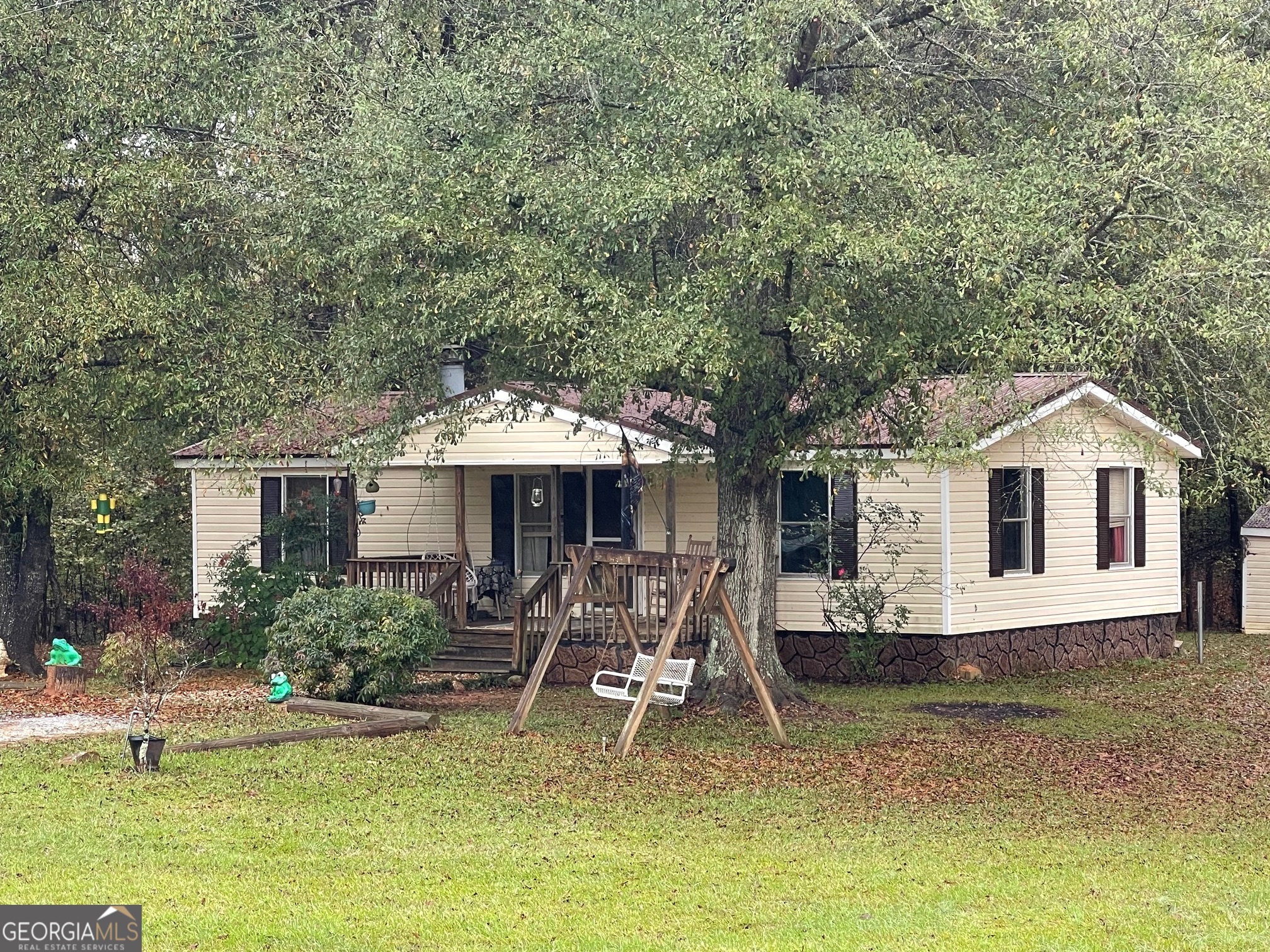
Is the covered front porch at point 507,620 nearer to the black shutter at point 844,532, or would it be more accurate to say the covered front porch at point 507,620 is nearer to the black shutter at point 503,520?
the black shutter at point 503,520

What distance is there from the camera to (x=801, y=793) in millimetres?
11570

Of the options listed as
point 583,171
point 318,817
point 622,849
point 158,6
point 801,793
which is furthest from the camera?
point 158,6

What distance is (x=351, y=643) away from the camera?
1486 cm

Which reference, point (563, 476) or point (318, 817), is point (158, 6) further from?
point (318, 817)

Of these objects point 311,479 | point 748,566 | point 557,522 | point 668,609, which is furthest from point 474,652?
point 668,609

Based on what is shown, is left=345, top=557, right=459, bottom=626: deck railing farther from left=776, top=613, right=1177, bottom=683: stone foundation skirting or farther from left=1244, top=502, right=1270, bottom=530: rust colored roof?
left=1244, top=502, right=1270, bottom=530: rust colored roof

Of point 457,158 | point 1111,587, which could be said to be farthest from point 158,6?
point 1111,587

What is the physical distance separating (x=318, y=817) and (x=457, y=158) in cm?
549

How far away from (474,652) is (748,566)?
4.49 meters

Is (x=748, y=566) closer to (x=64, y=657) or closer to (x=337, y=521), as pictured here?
(x=337, y=521)

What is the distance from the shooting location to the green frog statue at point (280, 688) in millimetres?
14938

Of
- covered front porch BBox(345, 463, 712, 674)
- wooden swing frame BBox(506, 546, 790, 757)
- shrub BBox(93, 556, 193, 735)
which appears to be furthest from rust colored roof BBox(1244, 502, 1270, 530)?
shrub BBox(93, 556, 193, 735)

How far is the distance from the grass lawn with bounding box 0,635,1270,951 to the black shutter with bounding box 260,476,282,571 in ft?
17.0
